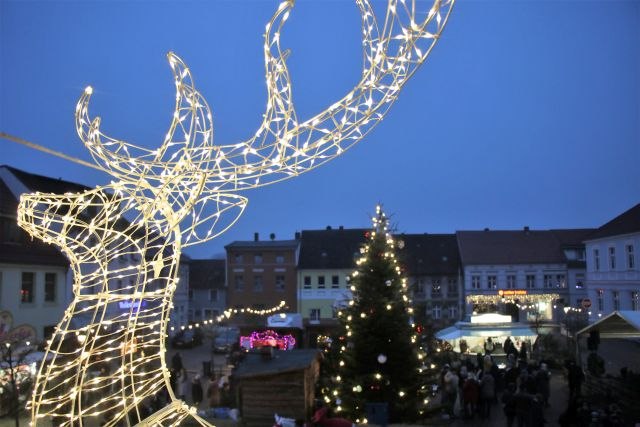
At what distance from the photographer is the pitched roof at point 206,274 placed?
46.3 meters

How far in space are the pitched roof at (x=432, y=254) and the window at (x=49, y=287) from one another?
2298 centimetres

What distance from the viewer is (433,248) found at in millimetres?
42688

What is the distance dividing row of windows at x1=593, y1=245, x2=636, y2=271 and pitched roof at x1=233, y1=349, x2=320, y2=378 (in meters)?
19.0

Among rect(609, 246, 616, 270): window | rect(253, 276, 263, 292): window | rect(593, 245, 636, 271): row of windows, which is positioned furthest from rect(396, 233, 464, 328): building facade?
rect(609, 246, 616, 270): window

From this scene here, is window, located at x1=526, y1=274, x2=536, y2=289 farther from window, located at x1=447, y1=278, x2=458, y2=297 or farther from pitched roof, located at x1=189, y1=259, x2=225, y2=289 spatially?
pitched roof, located at x1=189, y1=259, x2=225, y2=289

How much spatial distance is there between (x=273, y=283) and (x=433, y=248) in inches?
470

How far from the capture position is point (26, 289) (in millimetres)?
22281

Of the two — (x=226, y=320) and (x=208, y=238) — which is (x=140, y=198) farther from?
(x=226, y=320)

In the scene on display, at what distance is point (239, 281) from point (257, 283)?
1225mm

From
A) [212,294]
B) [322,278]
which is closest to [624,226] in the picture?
[322,278]

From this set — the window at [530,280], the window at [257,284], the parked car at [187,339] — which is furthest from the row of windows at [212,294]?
the window at [530,280]

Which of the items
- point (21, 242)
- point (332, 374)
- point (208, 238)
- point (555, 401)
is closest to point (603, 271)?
point (555, 401)

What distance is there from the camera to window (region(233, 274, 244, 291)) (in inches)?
1547

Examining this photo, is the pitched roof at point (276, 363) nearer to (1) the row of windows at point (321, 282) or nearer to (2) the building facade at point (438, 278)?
(1) the row of windows at point (321, 282)
